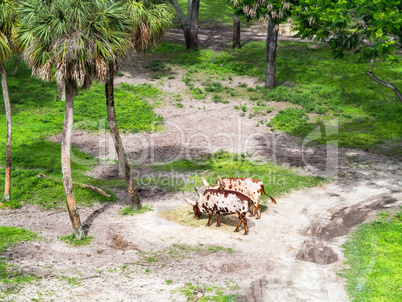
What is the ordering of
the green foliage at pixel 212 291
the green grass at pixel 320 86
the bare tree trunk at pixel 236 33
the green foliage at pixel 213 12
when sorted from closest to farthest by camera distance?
the green foliage at pixel 212 291 → the green grass at pixel 320 86 → the bare tree trunk at pixel 236 33 → the green foliage at pixel 213 12

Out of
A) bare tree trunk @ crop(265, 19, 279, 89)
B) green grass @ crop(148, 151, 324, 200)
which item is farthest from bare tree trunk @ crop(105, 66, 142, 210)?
bare tree trunk @ crop(265, 19, 279, 89)

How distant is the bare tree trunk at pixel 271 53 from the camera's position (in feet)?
116

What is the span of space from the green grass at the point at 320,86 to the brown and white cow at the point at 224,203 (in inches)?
501

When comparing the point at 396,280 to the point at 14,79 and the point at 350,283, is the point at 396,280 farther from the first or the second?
the point at 14,79

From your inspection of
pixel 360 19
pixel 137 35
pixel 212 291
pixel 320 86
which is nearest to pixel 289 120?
pixel 320 86

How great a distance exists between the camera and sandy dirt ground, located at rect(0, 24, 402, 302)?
1465 centimetres

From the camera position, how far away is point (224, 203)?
18531mm

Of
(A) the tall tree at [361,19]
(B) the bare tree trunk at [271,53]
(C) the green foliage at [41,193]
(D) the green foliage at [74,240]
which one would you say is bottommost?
(D) the green foliage at [74,240]

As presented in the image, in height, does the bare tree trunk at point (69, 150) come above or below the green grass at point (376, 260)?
above

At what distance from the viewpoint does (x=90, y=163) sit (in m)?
26.0

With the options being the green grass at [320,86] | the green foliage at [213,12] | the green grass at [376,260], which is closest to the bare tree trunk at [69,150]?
the green grass at [376,260]

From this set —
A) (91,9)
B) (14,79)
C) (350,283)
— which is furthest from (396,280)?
(14,79)

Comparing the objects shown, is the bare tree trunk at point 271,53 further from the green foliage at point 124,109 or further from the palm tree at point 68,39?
the palm tree at point 68,39

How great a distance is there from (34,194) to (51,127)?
9.76 m
